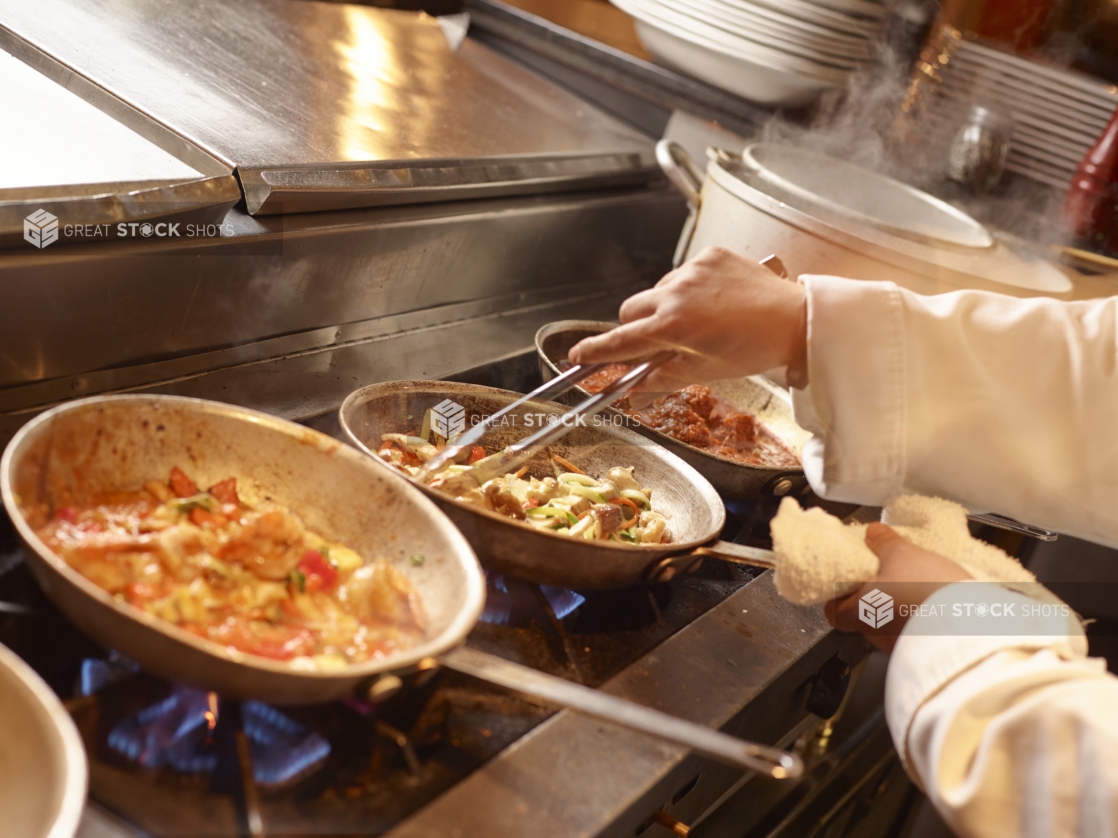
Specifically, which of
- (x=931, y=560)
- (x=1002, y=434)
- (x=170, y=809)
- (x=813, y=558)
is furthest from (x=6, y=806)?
(x=1002, y=434)

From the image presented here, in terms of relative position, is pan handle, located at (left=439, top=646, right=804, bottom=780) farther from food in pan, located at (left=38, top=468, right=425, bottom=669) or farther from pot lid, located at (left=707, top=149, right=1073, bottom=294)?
pot lid, located at (left=707, top=149, right=1073, bottom=294)

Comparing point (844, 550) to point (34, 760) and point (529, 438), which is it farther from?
point (34, 760)

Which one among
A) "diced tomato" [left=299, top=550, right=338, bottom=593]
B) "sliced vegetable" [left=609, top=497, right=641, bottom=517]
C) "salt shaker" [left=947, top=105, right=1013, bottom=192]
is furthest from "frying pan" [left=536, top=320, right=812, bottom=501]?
"salt shaker" [left=947, top=105, right=1013, bottom=192]

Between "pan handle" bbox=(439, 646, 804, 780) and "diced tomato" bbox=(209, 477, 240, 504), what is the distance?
14.4 inches

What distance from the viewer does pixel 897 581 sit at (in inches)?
39.8

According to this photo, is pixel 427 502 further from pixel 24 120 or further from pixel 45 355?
pixel 24 120

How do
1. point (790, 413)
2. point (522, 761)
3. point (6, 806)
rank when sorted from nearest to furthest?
1. point (6, 806)
2. point (522, 761)
3. point (790, 413)

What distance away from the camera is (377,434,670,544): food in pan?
1.16m

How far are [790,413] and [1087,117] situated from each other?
1.48m

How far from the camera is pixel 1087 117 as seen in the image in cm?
235

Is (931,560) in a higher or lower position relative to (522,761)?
higher

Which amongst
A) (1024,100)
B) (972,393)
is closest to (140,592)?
(972,393)

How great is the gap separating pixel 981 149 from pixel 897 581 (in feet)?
5.59

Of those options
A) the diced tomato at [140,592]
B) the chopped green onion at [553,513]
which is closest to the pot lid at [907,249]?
the chopped green onion at [553,513]
